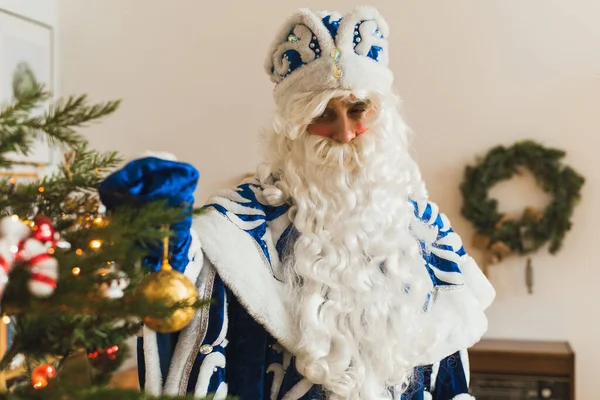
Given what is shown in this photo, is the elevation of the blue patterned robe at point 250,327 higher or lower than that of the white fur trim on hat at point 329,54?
lower

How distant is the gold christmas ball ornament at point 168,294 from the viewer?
610mm

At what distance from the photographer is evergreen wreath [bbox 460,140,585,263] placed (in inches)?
136

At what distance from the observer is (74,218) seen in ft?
2.18

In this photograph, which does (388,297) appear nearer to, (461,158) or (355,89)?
(355,89)

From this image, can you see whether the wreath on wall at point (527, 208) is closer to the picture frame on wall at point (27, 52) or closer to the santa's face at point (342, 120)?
the santa's face at point (342, 120)

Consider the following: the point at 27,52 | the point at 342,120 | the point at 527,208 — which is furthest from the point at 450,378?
the point at 27,52

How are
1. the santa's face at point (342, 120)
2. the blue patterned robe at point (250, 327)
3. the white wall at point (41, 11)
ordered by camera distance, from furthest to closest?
the white wall at point (41, 11), the santa's face at point (342, 120), the blue patterned robe at point (250, 327)

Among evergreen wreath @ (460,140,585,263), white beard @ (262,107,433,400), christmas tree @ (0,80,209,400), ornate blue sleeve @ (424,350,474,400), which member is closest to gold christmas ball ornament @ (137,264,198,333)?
christmas tree @ (0,80,209,400)

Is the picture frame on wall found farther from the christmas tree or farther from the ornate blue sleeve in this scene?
the christmas tree

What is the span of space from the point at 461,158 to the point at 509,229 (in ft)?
1.48

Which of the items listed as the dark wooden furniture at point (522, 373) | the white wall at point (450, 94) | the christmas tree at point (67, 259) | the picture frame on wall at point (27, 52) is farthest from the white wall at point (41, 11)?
the christmas tree at point (67, 259)

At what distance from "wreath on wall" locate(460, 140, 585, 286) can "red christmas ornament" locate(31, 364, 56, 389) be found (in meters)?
2.99

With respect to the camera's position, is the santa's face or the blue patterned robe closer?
the blue patterned robe

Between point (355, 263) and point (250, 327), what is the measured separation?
0.28 m
